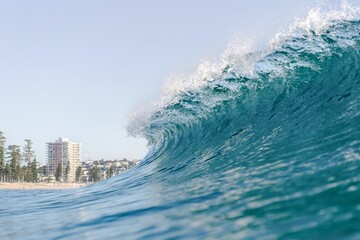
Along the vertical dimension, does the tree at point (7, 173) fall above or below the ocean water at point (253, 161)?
above

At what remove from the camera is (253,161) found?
5.78 metres

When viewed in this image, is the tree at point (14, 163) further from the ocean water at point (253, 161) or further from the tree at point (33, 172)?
the ocean water at point (253, 161)

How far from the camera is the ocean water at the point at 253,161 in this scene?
323cm

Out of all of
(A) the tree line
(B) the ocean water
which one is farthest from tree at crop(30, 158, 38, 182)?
(B) the ocean water

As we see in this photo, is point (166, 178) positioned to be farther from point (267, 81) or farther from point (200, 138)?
point (267, 81)

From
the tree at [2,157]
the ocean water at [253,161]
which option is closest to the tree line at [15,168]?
the tree at [2,157]

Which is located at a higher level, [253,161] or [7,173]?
[7,173]

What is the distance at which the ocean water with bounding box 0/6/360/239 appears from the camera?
10.6 feet

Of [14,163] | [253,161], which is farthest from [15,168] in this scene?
[253,161]

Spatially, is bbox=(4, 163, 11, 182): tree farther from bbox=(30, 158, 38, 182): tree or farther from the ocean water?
the ocean water

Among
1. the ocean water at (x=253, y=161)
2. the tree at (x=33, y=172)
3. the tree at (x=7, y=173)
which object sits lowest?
the ocean water at (x=253, y=161)

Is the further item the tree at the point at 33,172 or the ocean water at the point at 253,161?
the tree at the point at 33,172

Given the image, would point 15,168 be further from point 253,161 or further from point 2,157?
point 253,161

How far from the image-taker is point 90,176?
141 m
